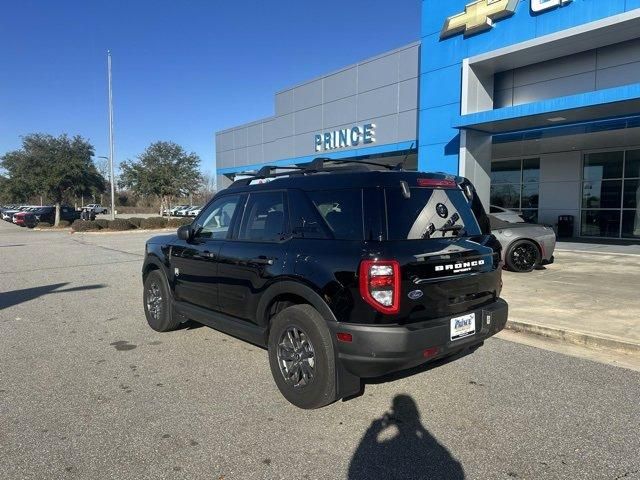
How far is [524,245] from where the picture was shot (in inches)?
388

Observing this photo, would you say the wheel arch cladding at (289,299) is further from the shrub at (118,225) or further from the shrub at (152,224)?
the shrub at (152,224)

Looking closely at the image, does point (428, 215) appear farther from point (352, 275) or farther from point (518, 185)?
point (518, 185)

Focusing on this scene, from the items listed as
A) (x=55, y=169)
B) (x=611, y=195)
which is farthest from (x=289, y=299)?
(x=55, y=169)

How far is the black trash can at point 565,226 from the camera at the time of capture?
18266 mm

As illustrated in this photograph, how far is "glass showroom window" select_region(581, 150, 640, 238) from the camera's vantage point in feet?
56.7

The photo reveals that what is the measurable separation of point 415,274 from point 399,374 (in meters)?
1.43

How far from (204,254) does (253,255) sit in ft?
3.05

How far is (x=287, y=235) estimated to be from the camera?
390 centimetres

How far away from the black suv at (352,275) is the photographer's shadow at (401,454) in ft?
1.21

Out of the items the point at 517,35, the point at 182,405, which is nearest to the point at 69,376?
the point at 182,405

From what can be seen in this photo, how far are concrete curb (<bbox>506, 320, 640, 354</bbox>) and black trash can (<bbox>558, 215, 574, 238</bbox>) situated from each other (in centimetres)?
1453

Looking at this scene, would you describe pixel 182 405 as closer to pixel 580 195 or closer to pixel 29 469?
pixel 29 469

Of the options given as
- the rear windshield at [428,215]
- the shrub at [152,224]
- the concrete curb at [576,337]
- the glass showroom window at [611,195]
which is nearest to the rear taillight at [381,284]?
the rear windshield at [428,215]

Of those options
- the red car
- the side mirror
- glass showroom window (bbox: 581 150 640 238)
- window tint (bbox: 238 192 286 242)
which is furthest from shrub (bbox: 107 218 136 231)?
window tint (bbox: 238 192 286 242)
